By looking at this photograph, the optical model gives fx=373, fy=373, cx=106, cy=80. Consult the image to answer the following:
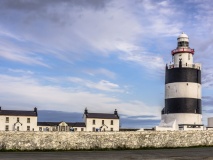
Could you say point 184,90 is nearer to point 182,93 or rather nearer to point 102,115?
point 182,93

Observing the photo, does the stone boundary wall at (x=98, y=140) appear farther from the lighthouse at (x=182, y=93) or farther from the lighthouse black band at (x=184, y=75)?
the lighthouse black band at (x=184, y=75)

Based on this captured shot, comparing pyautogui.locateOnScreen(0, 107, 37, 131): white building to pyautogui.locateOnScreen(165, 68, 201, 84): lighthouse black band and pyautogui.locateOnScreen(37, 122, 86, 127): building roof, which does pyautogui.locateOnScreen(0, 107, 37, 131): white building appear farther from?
pyautogui.locateOnScreen(165, 68, 201, 84): lighthouse black band

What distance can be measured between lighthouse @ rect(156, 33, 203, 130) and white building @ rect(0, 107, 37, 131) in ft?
76.6

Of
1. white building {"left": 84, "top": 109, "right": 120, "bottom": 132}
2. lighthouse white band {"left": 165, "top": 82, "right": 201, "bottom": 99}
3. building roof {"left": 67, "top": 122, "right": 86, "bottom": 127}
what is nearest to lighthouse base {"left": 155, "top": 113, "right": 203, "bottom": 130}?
lighthouse white band {"left": 165, "top": 82, "right": 201, "bottom": 99}

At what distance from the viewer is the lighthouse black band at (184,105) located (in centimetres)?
4131

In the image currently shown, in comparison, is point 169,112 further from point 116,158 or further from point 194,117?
point 116,158

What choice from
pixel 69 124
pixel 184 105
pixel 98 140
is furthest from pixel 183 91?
pixel 69 124

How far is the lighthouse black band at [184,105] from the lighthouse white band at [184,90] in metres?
0.45

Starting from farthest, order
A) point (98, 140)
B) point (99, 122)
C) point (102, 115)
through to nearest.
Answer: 1. point (102, 115)
2. point (99, 122)
3. point (98, 140)

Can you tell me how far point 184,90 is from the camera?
41.3 meters

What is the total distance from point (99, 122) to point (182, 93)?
814 inches

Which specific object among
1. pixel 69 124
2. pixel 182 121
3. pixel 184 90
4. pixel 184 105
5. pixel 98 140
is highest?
pixel 184 90

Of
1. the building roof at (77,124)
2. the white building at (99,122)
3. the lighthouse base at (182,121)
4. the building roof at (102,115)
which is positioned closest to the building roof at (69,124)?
the building roof at (77,124)

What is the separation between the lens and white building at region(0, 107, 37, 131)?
57.3 metres
